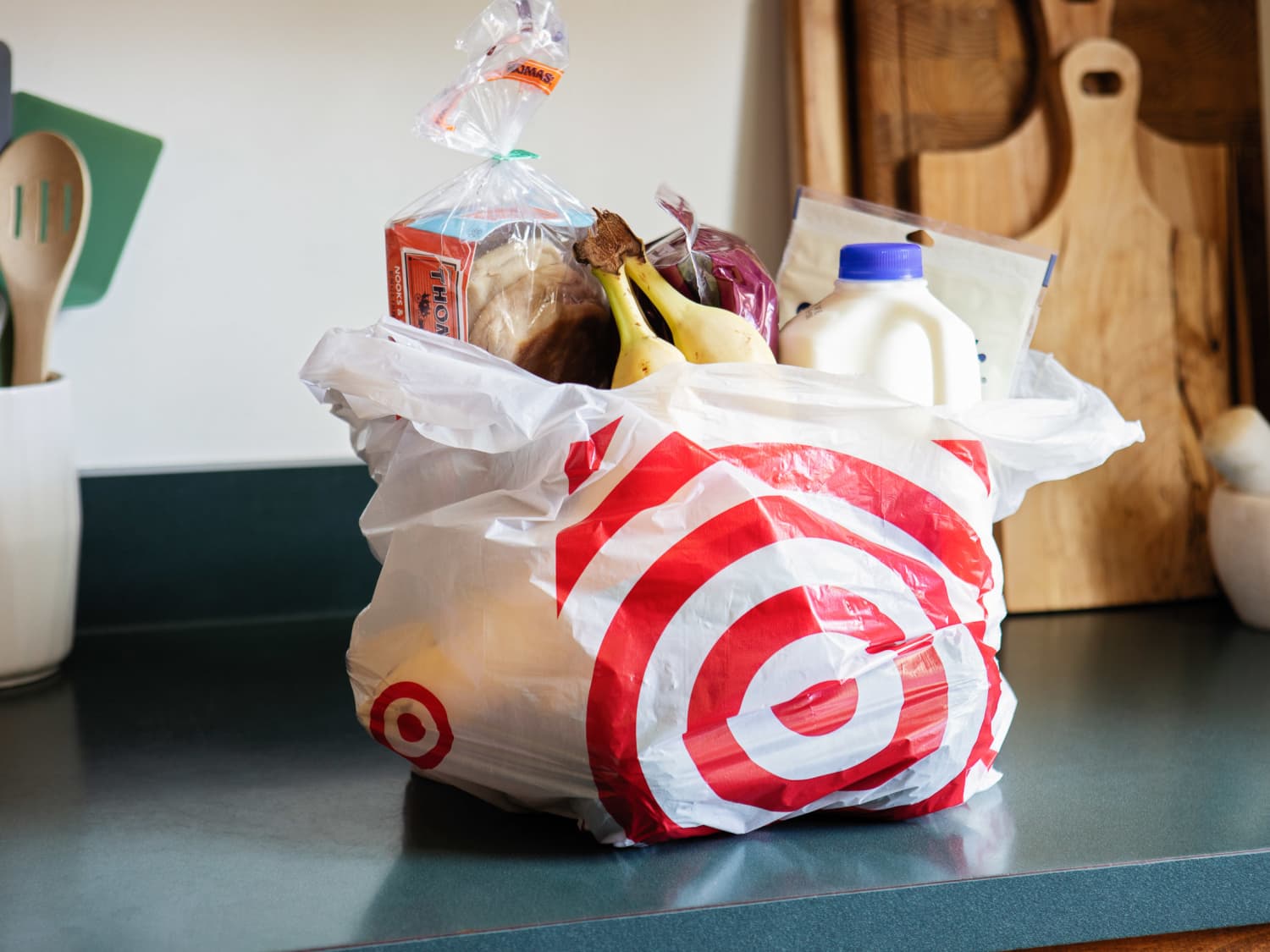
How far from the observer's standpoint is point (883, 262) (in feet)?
2.23

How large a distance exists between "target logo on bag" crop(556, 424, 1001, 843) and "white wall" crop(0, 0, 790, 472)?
1.84 feet

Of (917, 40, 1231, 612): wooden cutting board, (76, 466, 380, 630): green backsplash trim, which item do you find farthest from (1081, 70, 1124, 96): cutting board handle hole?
(76, 466, 380, 630): green backsplash trim

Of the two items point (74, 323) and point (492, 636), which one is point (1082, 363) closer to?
point (492, 636)

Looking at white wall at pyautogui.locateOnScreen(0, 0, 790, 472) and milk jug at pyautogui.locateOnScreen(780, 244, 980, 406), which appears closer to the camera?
milk jug at pyautogui.locateOnScreen(780, 244, 980, 406)

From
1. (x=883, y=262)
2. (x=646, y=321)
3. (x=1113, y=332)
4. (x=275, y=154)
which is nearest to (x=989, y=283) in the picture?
(x=883, y=262)

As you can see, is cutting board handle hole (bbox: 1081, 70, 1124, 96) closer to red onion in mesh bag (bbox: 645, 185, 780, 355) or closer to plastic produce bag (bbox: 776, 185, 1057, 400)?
plastic produce bag (bbox: 776, 185, 1057, 400)

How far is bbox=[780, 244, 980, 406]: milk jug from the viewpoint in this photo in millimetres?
666

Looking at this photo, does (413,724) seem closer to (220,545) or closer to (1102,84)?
(220,545)

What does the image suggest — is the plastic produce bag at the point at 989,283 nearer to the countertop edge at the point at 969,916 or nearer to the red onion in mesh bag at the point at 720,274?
the red onion in mesh bag at the point at 720,274

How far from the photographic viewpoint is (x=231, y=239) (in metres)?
1.08

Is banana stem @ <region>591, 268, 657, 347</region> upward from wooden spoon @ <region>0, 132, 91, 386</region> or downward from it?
downward

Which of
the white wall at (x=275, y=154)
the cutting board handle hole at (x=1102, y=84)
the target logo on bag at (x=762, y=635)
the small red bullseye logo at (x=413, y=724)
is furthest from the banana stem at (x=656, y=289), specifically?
the cutting board handle hole at (x=1102, y=84)

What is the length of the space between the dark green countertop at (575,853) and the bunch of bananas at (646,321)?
9.8 inches

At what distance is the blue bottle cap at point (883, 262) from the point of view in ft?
2.23
